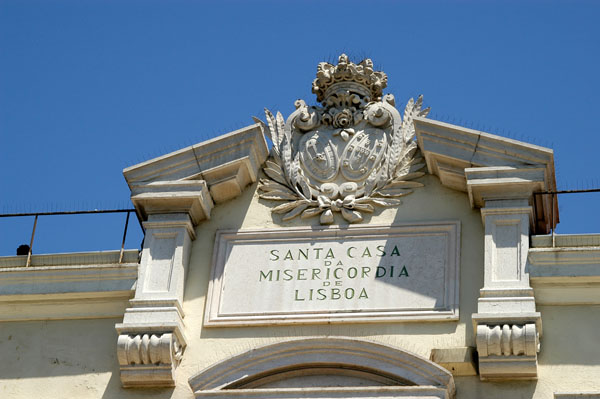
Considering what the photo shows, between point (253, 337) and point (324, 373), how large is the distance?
1.06m

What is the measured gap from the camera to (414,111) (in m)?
21.6

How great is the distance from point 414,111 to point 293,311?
3.29m

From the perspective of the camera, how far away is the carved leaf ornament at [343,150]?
69.0ft

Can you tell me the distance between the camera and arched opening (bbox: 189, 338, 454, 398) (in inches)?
754

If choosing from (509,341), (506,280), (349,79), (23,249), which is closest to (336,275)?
(506,280)

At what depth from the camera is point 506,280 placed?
64.4 feet

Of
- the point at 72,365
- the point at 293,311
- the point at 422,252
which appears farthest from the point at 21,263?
the point at 422,252

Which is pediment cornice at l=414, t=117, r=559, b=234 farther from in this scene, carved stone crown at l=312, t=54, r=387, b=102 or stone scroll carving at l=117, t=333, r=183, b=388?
stone scroll carving at l=117, t=333, r=183, b=388

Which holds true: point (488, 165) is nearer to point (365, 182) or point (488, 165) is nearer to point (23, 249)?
point (365, 182)

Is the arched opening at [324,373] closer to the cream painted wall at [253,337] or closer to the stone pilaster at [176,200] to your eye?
the cream painted wall at [253,337]

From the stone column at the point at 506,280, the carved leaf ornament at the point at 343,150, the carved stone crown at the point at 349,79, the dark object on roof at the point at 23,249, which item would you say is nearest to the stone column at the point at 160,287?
the carved leaf ornament at the point at 343,150

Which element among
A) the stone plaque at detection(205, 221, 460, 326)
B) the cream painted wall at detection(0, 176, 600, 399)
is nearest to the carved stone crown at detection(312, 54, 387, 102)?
the cream painted wall at detection(0, 176, 600, 399)

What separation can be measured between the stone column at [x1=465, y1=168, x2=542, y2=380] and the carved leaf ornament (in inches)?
46.7

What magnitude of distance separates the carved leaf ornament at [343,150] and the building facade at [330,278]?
24 mm
